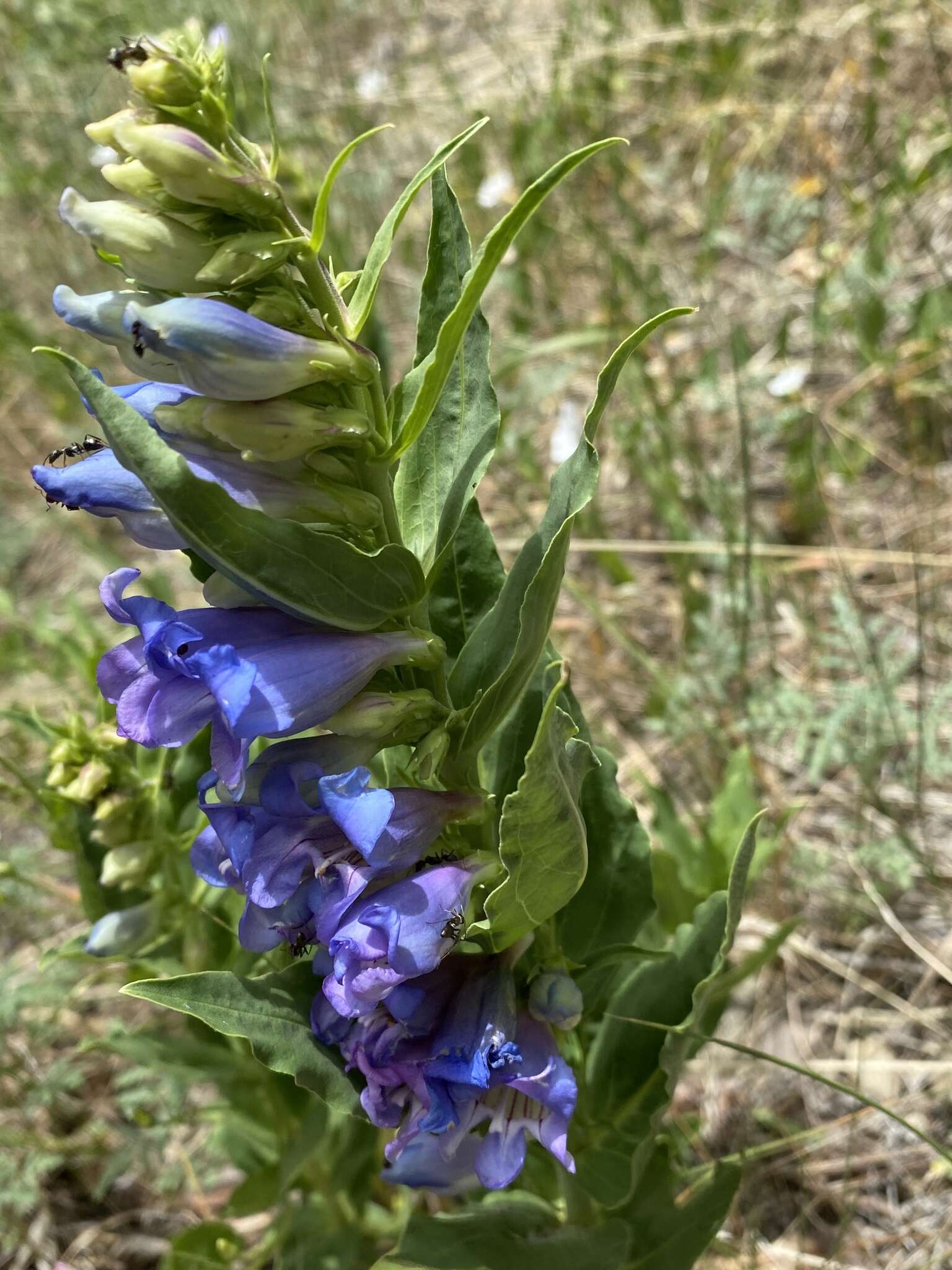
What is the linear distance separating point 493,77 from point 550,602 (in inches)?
217

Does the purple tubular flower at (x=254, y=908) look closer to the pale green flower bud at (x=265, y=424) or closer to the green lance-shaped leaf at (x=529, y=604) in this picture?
the green lance-shaped leaf at (x=529, y=604)

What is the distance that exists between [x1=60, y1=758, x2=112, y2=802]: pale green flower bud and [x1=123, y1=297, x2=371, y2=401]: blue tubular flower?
100 cm

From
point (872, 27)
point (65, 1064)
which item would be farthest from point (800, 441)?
point (65, 1064)

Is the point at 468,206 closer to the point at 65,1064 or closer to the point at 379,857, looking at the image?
the point at 65,1064

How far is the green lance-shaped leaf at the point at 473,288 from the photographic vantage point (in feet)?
4.49

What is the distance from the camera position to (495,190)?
4887 millimetres

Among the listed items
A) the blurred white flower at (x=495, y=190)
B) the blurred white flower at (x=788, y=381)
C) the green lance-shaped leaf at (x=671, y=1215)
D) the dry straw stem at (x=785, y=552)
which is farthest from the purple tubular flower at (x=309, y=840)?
the blurred white flower at (x=495, y=190)

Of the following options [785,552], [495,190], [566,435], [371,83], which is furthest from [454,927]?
[371,83]

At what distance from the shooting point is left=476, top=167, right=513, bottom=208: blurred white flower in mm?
4879

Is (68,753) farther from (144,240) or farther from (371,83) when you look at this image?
(371,83)

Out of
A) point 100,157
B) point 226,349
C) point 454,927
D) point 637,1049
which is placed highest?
point 100,157

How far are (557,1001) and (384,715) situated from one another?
0.53 m

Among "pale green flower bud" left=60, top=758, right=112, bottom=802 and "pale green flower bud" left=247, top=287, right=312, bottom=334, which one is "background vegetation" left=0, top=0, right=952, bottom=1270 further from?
"pale green flower bud" left=247, top=287, right=312, bottom=334

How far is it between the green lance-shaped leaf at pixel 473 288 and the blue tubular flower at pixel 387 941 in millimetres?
598
